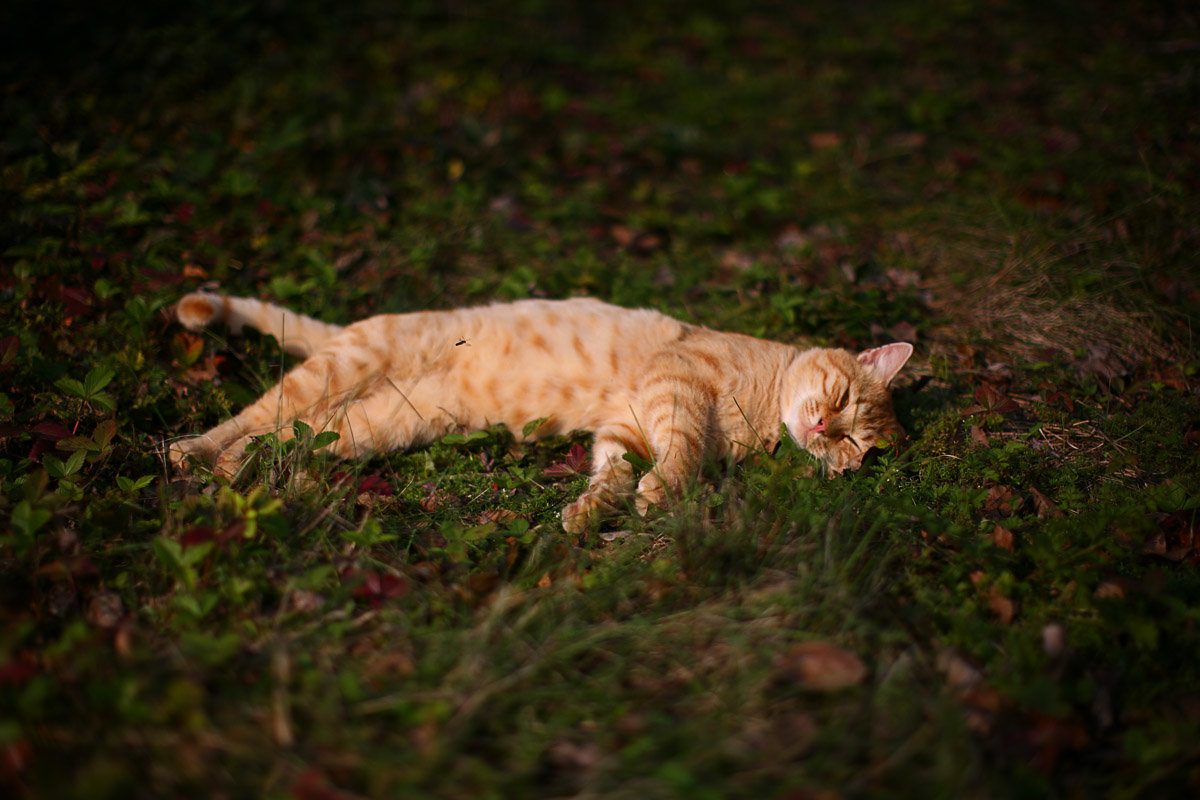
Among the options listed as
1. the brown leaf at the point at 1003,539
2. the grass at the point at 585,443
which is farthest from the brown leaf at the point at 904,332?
the brown leaf at the point at 1003,539

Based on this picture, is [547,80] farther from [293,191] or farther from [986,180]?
[986,180]

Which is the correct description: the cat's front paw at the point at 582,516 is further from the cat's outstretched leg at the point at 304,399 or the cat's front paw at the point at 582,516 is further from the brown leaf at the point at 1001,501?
the brown leaf at the point at 1001,501

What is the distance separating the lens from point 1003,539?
253cm

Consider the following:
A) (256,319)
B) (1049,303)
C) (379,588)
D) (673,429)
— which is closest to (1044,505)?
(673,429)

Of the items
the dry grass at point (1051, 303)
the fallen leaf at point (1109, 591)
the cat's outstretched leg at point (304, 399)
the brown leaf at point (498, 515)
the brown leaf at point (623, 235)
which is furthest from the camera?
the brown leaf at point (623, 235)

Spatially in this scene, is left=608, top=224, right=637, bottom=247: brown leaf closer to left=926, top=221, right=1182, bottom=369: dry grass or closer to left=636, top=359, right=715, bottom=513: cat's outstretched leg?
left=636, top=359, right=715, bottom=513: cat's outstretched leg

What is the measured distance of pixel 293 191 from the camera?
481 centimetres

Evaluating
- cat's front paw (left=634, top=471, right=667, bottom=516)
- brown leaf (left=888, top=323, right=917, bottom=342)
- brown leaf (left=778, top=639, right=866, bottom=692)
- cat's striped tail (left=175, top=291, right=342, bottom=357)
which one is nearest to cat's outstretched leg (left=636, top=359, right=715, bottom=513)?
cat's front paw (left=634, top=471, right=667, bottom=516)

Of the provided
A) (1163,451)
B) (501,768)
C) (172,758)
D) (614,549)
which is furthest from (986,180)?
(172,758)

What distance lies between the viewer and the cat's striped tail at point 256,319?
3.40 meters

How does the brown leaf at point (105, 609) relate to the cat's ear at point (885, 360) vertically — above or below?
below

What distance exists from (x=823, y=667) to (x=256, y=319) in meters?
3.19

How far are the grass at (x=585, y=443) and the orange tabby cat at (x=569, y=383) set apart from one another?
0.20 metres

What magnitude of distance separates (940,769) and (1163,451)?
2525mm
